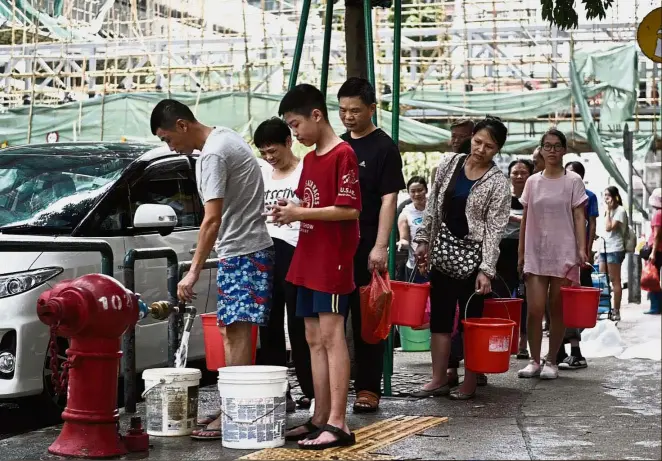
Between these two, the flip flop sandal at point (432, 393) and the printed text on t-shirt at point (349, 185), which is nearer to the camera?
the printed text on t-shirt at point (349, 185)

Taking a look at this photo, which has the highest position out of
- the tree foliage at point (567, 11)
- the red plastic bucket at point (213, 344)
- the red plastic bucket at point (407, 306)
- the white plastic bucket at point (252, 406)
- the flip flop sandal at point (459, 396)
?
the tree foliage at point (567, 11)

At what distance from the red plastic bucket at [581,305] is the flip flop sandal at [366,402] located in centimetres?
254

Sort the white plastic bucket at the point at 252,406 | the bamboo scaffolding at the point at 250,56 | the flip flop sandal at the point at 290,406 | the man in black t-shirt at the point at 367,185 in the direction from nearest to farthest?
the white plastic bucket at the point at 252,406 → the man in black t-shirt at the point at 367,185 → the flip flop sandal at the point at 290,406 → the bamboo scaffolding at the point at 250,56

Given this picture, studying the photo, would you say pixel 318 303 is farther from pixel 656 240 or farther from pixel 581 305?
pixel 656 240

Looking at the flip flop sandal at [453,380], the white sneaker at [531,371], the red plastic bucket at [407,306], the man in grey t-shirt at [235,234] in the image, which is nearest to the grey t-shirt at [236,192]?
the man in grey t-shirt at [235,234]

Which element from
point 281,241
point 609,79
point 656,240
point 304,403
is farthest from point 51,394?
point 609,79

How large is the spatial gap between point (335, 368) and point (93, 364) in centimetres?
121

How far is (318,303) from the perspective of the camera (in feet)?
19.4

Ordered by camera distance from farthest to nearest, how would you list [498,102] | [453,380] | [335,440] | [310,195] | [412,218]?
[498,102] → [412,218] → [453,380] → [310,195] → [335,440]

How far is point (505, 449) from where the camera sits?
5.96 metres

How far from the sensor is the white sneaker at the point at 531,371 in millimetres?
9336

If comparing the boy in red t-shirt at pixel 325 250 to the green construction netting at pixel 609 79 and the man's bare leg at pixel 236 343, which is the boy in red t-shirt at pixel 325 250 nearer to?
the man's bare leg at pixel 236 343

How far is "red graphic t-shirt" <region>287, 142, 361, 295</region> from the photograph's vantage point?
19.3 feet

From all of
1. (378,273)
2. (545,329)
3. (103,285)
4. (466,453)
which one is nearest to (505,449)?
(466,453)
